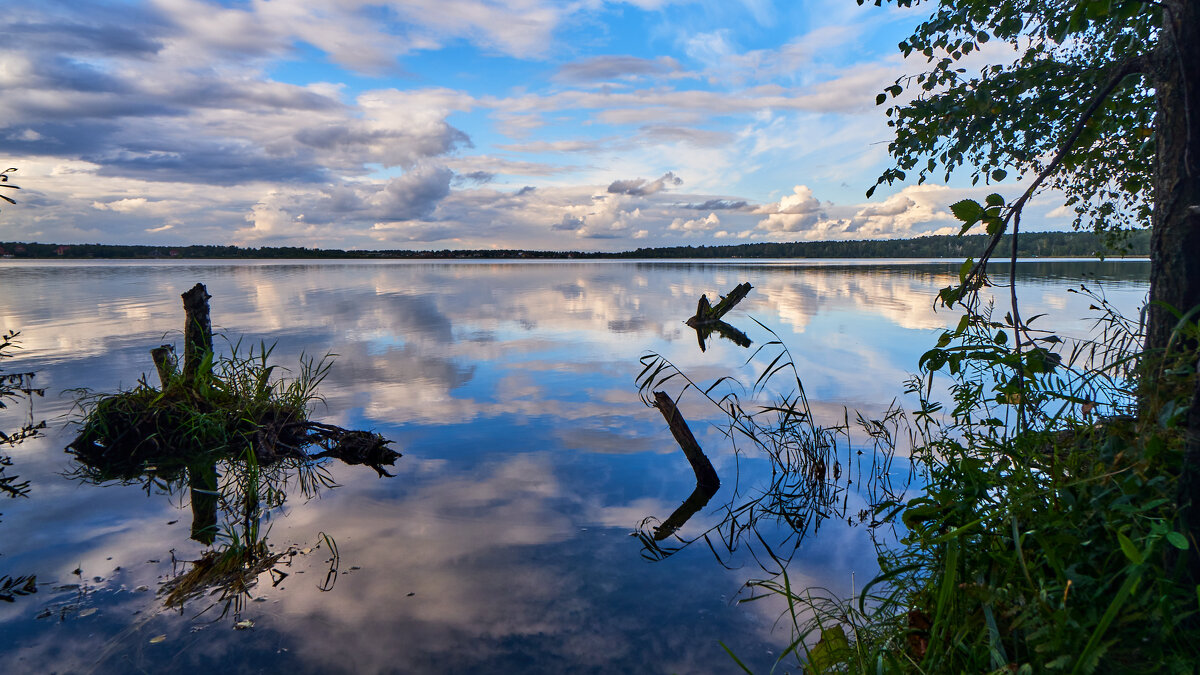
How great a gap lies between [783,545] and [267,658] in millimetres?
4277

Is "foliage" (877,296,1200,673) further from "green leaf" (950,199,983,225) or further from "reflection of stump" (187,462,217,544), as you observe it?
"reflection of stump" (187,462,217,544)

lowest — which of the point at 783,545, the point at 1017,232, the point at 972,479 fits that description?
the point at 783,545

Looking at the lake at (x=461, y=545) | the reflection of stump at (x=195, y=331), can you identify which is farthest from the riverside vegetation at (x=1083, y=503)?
the reflection of stump at (x=195, y=331)

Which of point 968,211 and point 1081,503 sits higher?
point 968,211

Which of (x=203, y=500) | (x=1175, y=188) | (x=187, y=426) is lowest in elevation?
(x=203, y=500)

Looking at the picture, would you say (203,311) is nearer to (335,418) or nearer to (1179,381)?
(335,418)

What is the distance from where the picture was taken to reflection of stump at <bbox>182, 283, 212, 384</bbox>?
917 cm

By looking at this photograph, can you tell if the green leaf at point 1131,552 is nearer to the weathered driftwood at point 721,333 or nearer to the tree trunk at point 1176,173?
the tree trunk at point 1176,173

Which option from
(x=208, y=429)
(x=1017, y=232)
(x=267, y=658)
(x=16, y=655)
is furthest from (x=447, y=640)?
(x=208, y=429)

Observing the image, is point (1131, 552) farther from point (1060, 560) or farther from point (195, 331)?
point (195, 331)

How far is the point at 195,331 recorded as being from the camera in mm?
9398

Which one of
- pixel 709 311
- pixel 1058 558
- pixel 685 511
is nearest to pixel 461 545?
pixel 685 511

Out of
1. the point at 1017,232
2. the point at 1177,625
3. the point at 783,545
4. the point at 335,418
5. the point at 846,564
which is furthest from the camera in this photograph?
the point at 335,418

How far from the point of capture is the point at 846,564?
546 centimetres
